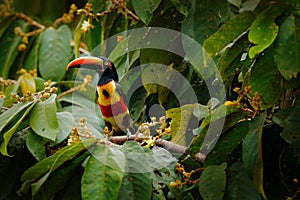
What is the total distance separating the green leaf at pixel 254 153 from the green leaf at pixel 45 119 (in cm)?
63

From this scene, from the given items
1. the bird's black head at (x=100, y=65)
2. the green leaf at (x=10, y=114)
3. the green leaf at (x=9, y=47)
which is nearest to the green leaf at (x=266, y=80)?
the green leaf at (x=10, y=114)

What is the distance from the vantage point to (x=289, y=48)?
57.7 inches

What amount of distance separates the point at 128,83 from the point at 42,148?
54 centimetres

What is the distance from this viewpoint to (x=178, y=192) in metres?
1.63

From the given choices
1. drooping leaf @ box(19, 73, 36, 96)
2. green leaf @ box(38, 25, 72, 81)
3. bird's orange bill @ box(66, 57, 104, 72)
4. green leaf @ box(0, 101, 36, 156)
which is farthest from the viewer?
green leaf @ box(38, 25, 72, 81)

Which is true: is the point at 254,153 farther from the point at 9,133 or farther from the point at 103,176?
the point at 9,133

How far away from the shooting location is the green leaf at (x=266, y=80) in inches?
62.0

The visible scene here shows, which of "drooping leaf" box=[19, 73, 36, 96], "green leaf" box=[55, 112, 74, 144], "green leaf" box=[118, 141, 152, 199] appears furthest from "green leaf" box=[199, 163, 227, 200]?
"drooping leaf" box=[19, 73, 36, 96]

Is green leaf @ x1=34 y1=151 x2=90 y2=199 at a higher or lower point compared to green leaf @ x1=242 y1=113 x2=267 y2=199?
lower

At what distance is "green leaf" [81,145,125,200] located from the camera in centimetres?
151

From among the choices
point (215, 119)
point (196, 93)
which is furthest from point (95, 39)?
point (215, 119)

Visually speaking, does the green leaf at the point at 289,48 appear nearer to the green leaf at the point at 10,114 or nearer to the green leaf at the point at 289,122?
the green leaf at the point at 289,122

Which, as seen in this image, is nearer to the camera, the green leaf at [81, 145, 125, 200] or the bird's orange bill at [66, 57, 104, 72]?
the green leaf at [81, 145, 125, 200]

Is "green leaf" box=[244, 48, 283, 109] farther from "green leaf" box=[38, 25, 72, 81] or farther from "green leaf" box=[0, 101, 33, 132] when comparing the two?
"green leaf" box=[38, 25, 72, 81]
